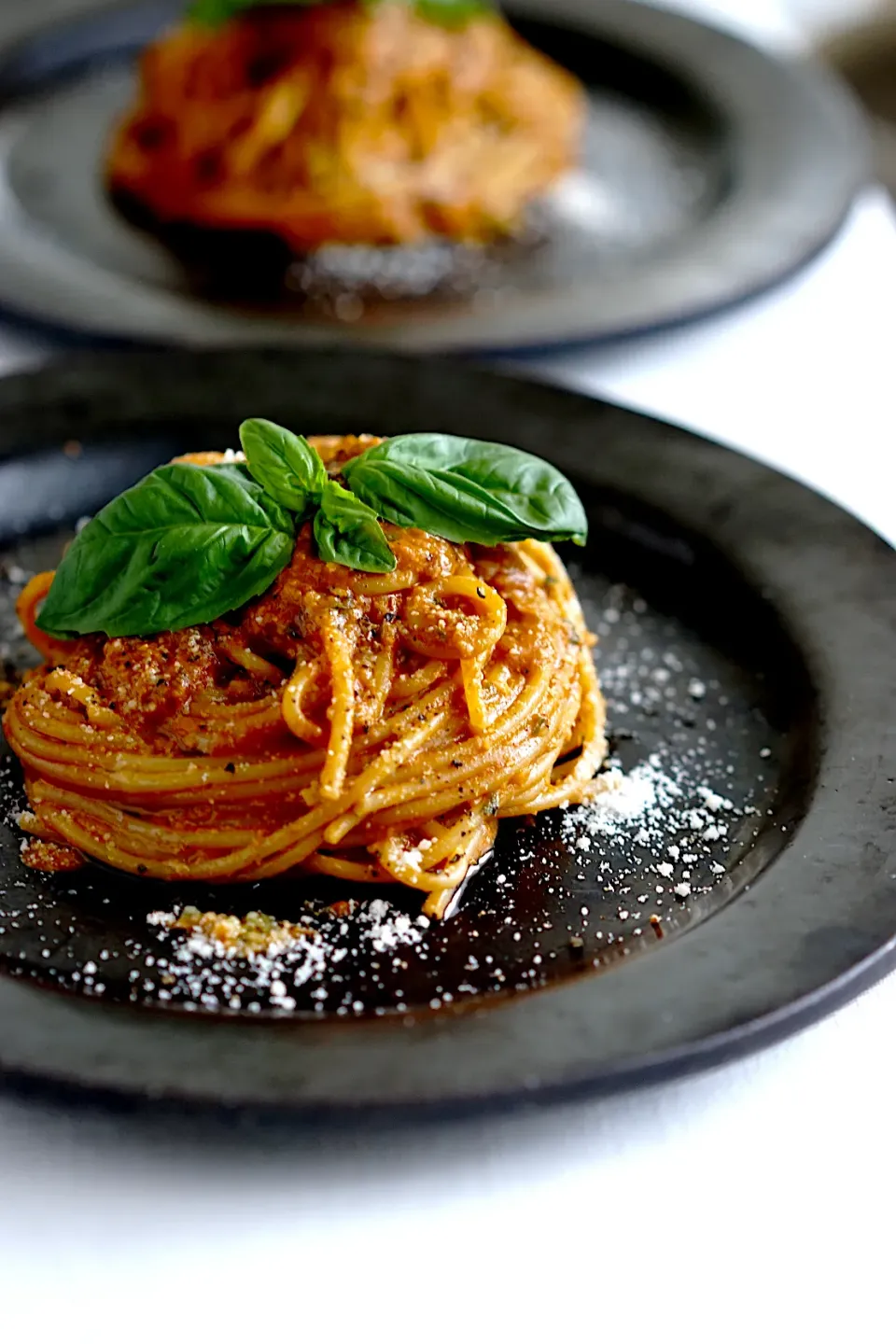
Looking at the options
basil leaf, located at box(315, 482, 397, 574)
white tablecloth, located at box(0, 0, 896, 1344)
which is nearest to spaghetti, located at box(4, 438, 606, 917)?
basil leaf, located at box(315, 482, 397, 574)

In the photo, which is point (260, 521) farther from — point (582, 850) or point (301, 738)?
point (582, 850)

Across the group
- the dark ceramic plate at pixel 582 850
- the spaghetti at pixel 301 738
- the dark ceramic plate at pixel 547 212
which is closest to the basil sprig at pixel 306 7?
the dark ceramic plate at pixel 547 212

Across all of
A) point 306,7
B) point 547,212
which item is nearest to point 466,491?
point 547,212

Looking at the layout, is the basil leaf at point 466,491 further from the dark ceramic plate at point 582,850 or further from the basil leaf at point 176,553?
the dark ceramic plate at point 582,850

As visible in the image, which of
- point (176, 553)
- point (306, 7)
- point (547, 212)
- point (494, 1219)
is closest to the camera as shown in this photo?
point (494, 1219)

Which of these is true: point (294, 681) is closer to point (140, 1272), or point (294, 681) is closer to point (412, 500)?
point (412, 500)

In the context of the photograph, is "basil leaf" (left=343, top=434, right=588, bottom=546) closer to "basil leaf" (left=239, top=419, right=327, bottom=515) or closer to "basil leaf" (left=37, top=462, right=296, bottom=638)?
"basil leaf" (left=239, top=419, right=327, bottom=515)
